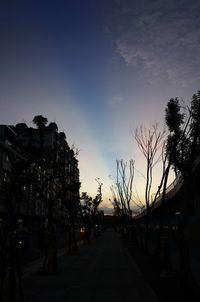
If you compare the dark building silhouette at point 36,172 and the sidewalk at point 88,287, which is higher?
the dark building silhouette at point 36,172

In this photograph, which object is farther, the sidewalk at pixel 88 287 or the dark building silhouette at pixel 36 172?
the dark building silhouette at pixel 36 172

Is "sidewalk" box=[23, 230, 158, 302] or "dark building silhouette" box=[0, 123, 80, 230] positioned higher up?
"dark building silhouette" box=[0, 123, 80, 230]

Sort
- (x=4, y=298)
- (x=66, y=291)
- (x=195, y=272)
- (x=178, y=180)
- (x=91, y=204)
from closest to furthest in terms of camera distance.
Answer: (x=4, y=298) < (x=66, y=291) < (x=195, y=272) < (x=178, y=180) < (x=91, y=204)

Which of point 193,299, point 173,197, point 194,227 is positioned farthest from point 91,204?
point 193,299

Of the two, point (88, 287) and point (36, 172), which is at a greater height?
point (36, 172)

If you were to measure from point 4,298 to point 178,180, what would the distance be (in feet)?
80.8

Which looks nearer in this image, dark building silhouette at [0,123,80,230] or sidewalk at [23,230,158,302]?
sidewalk at [23,230,158,302]

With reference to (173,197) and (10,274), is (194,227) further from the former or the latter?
(173,197)

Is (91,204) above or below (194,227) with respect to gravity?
above

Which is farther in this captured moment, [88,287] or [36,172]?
[36,172]

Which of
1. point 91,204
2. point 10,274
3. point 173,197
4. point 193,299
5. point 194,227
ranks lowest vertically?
point 193,299

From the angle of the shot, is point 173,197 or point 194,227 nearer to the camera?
point 194,227

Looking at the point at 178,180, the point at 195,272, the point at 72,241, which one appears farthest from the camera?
the point at 178,180

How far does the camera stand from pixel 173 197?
34938mm
